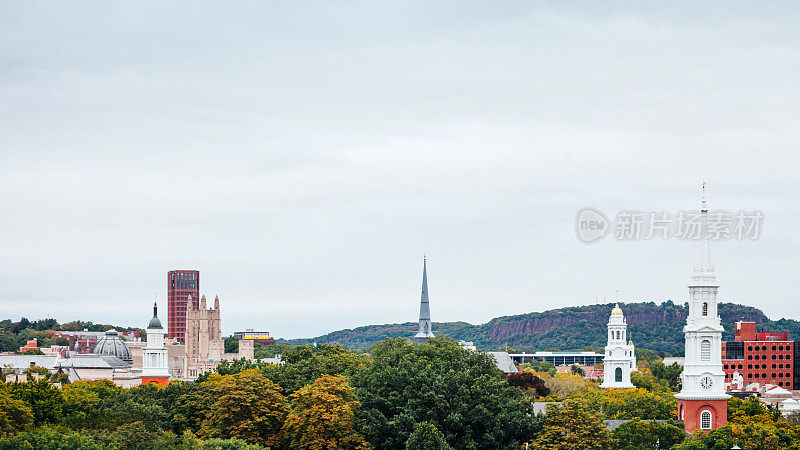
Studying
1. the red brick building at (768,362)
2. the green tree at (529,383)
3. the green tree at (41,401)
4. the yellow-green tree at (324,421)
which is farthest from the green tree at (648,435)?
the red brick building at (768,362)

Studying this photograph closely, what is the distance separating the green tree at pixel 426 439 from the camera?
251 feet

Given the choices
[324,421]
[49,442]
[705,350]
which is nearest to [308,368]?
[324,421]

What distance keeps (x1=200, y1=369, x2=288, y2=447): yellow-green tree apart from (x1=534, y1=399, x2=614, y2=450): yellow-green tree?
21593 millimetres

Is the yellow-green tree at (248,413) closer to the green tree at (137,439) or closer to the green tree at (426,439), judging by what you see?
the green tree at (137,439)

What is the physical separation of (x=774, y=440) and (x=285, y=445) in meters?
37.6

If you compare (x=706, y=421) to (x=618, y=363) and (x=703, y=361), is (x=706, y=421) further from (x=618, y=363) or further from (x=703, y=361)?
(x=618, y=363)

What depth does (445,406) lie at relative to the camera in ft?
270

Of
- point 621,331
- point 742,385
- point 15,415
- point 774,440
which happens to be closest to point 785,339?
point 742,385

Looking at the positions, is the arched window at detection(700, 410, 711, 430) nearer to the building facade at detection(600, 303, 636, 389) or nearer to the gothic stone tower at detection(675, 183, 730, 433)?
the gothic stone tower at detection(675, 183, 730, 433)

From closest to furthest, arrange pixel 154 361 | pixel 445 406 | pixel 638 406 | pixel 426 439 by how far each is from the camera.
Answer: pixel 426 439
pixel 445 406
pixel 638 406
pixel 154 361

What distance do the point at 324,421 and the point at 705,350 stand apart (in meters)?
39.3

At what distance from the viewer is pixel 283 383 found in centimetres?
10562

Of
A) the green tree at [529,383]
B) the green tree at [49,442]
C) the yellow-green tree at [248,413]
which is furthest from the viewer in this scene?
the green tree at [529,383]

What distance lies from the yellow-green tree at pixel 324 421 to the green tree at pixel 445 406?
1.26 meters
